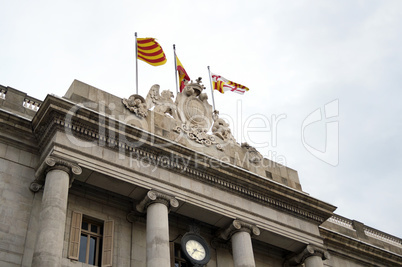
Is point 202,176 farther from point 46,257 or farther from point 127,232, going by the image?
point 46,257

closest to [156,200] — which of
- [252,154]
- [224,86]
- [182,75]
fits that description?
[252,154]

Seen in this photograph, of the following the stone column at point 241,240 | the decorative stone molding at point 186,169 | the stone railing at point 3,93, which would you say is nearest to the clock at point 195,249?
the stone column at point 241,240

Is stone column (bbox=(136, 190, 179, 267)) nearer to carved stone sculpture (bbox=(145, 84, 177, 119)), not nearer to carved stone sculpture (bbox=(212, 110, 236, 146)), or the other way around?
carved stone sculpture (bbox=(145, 84, 177, 119))

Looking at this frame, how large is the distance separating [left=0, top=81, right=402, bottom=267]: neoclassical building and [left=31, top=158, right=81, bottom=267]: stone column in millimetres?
47

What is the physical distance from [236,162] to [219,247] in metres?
4.59

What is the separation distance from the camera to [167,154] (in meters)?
29.0

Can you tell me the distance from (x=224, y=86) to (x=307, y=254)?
1201cm

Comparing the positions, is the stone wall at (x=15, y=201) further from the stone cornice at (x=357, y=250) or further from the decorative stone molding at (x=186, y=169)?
the stone cornice at (x=357, y=250)

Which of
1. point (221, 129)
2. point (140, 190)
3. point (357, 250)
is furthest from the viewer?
point (357, 250)

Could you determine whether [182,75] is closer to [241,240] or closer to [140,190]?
[140,190]

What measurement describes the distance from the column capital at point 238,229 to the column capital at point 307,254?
3.51 m

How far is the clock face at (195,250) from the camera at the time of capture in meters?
28.3

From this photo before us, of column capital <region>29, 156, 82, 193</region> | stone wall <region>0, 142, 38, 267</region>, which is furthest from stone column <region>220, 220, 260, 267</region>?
stone wall <region>0, 142, 38, 267</region>

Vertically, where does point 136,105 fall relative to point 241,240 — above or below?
above
